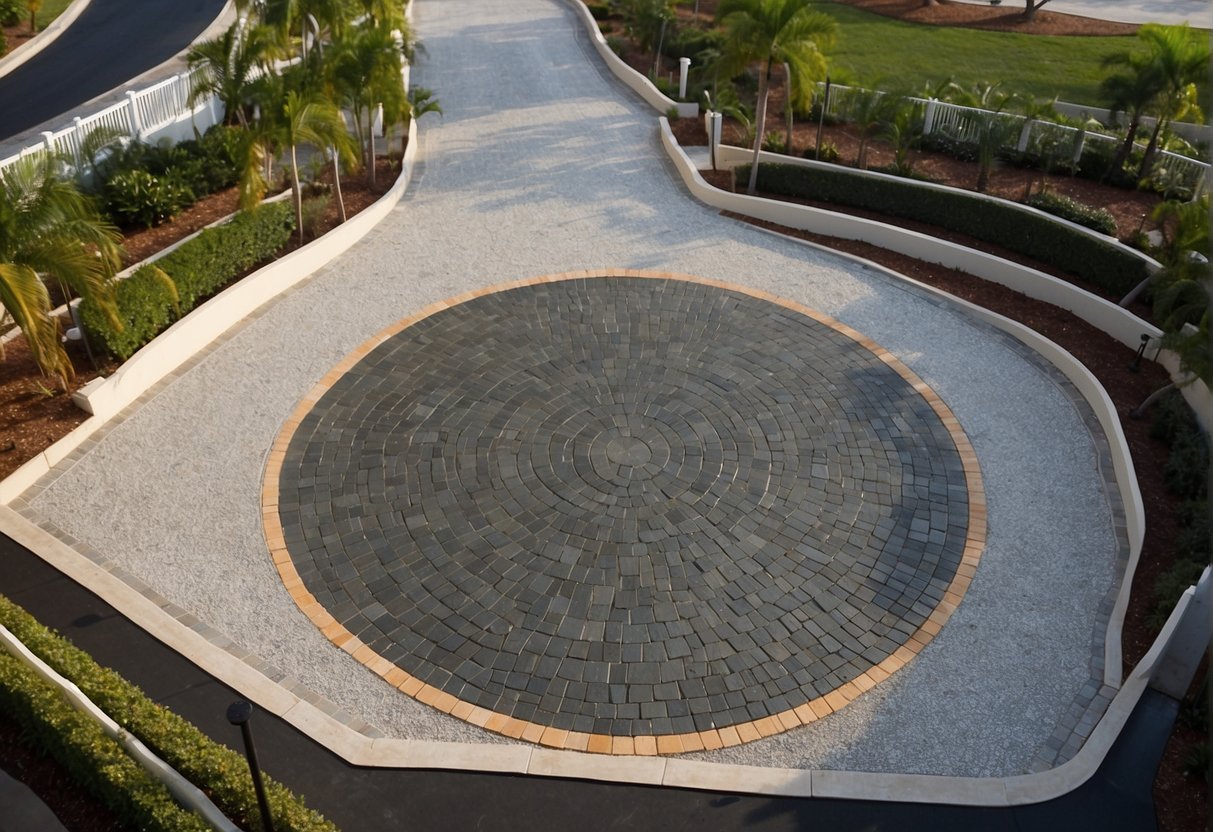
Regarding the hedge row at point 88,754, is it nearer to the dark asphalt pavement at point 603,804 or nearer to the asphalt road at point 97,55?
the dark asphalt pavement at point 603,804

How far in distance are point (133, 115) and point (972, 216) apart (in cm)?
1609

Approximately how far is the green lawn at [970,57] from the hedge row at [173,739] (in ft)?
76.2

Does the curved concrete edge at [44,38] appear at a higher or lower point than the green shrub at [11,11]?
lower

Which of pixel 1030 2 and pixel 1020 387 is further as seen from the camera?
pixel 1030 2

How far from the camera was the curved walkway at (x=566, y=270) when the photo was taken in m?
8.99

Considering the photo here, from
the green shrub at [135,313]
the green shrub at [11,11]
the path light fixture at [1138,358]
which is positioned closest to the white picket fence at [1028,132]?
the path light fixture at [1138,358]

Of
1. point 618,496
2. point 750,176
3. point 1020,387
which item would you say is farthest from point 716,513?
point 750,176

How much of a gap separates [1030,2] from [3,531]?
35182 mm

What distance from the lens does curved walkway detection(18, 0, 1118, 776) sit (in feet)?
29.5

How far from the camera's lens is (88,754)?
7633 mm

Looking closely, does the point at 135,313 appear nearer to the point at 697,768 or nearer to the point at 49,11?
the point at 697,768

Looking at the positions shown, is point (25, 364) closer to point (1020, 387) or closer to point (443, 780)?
point (443, 780)

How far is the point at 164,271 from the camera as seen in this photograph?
45.2ft

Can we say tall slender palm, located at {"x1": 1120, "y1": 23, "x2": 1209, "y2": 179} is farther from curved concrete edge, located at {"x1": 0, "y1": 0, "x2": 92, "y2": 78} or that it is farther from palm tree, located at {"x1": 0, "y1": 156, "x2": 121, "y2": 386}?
curved concrete edge, located at {"x1": 0, "y1": 0, "x2": 92, "y2": 78}
